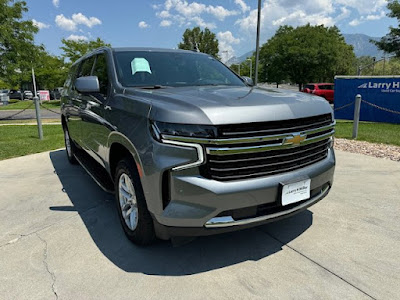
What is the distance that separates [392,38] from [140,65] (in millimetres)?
22303

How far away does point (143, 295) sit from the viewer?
7.44 ft

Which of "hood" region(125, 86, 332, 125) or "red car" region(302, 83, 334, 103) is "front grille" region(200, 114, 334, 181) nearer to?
"hood" region(125, 86, 332, 125)

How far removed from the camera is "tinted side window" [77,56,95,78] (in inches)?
170

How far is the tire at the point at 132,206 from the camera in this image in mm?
2602

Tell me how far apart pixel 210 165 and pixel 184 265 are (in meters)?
0.95

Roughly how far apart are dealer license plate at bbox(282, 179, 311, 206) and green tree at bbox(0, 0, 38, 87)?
19.2m

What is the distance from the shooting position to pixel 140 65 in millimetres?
3471

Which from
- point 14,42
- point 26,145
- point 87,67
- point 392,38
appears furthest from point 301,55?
point 87,67

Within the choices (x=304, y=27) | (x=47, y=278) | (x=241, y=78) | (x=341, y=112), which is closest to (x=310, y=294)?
(x=47, y=278)

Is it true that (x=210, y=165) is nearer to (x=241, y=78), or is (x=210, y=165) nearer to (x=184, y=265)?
(x=184, y=265)

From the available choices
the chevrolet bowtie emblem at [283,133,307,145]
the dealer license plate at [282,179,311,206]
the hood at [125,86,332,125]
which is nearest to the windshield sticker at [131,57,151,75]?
the hood at [125,86,332,125]

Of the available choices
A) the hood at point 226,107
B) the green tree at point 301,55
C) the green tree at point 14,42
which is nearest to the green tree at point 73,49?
the green tree at point 14,42

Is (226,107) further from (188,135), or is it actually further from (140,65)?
(140,65)

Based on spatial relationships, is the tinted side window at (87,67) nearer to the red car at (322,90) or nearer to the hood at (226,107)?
the hood at (226,107)
